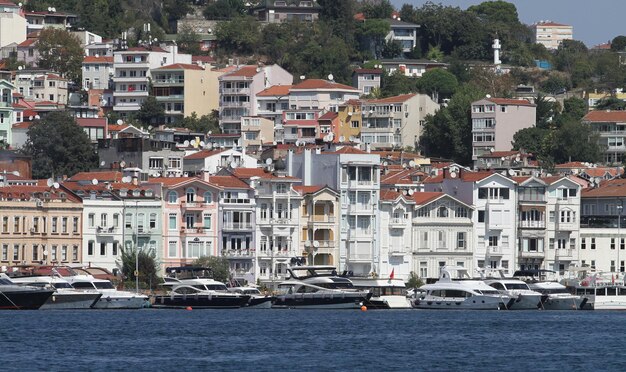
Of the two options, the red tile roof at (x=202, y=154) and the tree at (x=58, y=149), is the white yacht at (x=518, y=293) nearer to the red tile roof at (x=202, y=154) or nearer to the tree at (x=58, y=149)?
the red tile roof at (x=202, y=154)

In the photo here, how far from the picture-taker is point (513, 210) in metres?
129

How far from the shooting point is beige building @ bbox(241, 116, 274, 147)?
6732 inches

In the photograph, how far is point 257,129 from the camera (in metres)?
174

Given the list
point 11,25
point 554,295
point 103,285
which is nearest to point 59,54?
point 11,25

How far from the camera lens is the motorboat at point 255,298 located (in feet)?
365

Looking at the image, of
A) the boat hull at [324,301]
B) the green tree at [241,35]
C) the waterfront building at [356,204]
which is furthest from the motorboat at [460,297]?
the green tree at [241,35]

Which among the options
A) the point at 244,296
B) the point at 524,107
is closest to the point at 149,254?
the point at 244,296

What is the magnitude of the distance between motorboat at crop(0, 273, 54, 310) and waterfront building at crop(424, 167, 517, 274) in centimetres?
3181

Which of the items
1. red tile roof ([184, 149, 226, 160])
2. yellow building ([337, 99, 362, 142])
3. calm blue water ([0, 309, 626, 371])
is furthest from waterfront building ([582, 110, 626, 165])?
calm blue water ([0, 309, 626, 371])

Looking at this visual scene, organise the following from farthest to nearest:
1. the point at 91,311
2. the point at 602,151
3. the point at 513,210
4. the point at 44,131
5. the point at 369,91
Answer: the point at 369,91 → the point at 602,151 → the point at 44,131 → the point at 513,210 → the point at 91,311

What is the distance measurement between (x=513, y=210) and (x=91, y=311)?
32472 mm

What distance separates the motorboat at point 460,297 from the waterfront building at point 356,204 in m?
10.7

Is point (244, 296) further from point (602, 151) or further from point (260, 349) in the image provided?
point (602, 151)

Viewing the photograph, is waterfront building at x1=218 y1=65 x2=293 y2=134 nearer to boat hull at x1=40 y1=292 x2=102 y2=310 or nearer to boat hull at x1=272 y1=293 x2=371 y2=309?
boat hull at x1=272 y1=293 x2=371 y2=309
